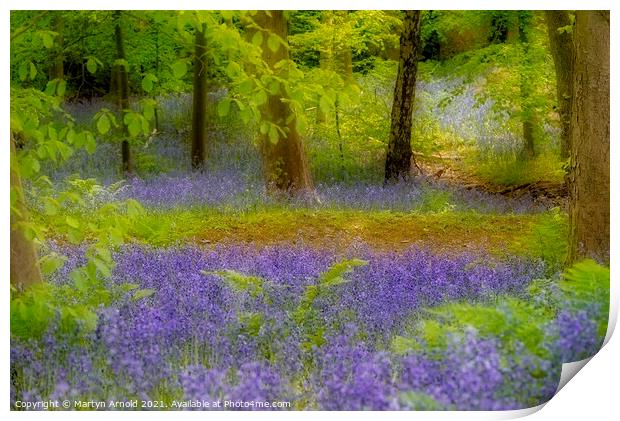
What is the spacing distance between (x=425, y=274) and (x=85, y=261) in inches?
75.4

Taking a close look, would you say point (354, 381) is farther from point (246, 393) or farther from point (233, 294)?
point (233, 294)

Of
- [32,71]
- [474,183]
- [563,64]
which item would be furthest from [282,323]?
[563,64]

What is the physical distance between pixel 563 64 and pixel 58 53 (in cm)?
287

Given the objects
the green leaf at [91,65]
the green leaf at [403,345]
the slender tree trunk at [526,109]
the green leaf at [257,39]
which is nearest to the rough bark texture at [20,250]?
the green leaf at [91,65]

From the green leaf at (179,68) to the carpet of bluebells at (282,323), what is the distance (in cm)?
29

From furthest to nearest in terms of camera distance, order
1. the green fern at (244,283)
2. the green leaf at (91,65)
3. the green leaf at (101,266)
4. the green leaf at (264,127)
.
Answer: the green fern at (244,283) → the green leaf at (91,65) → the green leaf at (264,127) → the green leaf at (101,266)

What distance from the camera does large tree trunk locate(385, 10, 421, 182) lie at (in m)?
5.29

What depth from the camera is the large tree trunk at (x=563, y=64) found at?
17.2 ft

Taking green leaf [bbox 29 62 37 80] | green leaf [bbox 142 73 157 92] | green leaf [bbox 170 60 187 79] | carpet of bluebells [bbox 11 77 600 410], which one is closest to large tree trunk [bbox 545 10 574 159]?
carpet of bluebells [bbox 11 77 600 410]

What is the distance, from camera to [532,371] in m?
4.57

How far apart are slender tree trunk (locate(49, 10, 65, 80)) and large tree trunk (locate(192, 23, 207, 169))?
717 mm

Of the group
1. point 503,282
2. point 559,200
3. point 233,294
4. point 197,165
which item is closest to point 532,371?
point 503,282

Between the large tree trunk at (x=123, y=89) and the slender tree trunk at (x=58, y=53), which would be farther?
the large tree trunk at (x=123, y=89)

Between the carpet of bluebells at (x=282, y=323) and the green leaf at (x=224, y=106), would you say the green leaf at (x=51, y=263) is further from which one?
the green leaf at (x=224, y=106)
